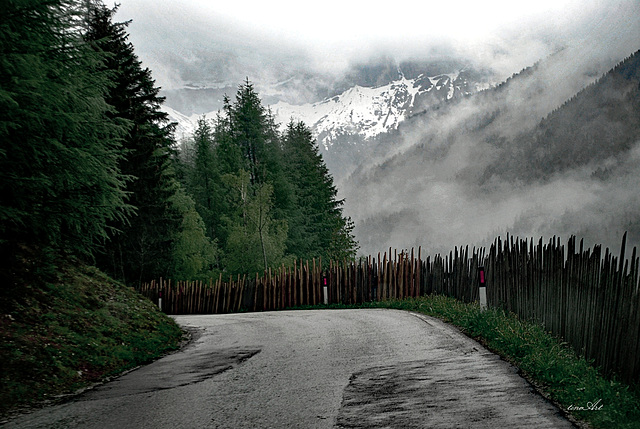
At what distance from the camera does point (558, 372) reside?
20.6 feet

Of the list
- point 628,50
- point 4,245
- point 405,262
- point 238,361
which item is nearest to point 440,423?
point 238,361

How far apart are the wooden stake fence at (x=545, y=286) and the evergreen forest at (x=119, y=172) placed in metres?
8.38

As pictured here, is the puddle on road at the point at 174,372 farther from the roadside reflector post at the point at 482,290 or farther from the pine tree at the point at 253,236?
the pine tree at the point at 253,236

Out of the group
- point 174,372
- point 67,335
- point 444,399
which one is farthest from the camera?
point 67,335

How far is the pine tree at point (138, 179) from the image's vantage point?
2833cm

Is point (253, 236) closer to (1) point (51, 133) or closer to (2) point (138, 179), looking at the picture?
(2) point (138, 179)

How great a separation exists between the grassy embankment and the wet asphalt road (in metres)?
0.73

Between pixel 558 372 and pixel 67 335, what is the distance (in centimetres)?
799

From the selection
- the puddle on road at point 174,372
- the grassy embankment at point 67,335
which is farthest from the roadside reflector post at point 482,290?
the grassy embankment at point 67,335

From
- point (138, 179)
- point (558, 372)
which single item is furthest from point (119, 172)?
point (138, 179)

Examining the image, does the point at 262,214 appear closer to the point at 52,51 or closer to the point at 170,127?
the point at 170,127

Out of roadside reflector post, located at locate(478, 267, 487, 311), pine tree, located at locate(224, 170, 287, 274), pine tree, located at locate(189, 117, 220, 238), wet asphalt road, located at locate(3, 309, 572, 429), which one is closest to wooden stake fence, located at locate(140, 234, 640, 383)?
roadside reflector post, located at locate(478, 267, 487, 311)

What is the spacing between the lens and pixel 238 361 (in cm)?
880

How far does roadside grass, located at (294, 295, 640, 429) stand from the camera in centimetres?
491
